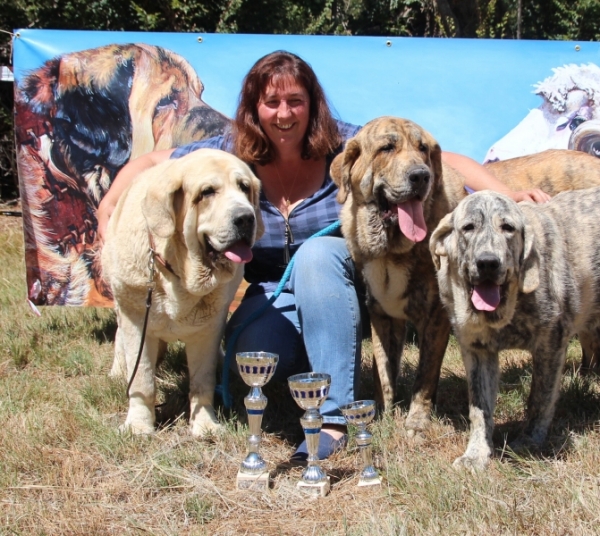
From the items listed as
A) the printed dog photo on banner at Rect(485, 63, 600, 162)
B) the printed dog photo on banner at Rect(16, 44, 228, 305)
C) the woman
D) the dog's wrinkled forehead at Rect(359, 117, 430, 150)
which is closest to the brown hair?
the woman

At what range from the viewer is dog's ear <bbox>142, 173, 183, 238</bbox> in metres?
2.98

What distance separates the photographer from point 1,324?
5.21m

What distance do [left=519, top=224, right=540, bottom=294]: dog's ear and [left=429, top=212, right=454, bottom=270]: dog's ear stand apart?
0.30 meters

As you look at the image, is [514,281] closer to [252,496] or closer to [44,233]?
[252,496]

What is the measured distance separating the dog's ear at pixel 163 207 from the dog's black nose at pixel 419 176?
3.44ft

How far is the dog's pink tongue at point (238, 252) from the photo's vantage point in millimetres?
2961

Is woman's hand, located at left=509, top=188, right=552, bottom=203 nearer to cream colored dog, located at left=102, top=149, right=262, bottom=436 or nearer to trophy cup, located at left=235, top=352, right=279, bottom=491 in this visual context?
cream colored dog, located at left=102, top=149, right=262, bottom=436

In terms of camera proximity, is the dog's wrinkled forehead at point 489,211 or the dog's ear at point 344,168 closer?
the dog's wrinkled forehead at point 489,211

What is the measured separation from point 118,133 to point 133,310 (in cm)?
265

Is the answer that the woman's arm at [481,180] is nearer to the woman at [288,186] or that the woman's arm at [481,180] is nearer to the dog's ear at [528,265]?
the woman at [288,186]

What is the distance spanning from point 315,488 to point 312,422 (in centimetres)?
25

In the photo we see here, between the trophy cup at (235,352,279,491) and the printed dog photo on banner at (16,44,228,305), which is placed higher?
the printed dog photo on banner at (16,44,228,305)

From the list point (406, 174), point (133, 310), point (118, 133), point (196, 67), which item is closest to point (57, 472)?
point (133, 310)

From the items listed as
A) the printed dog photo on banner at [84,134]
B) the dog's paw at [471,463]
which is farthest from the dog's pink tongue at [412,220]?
the printed dog photo on banner at [84,134]
